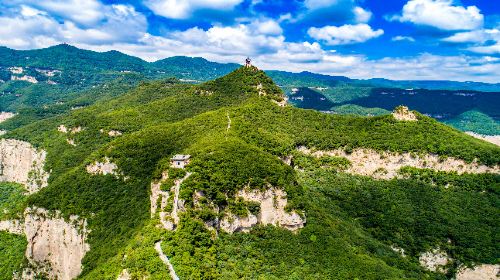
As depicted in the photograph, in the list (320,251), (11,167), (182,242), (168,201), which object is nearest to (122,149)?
(168,201)

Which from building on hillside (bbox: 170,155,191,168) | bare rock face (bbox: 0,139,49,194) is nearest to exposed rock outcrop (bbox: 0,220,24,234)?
bare rock face (bbox: 0,139,49,194)

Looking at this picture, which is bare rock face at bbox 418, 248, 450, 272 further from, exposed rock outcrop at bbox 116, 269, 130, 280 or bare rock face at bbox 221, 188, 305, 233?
exposed rock outcrop at bbox 116, 269, 130, 280

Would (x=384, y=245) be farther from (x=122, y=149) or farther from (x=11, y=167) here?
(x=11, y=167)

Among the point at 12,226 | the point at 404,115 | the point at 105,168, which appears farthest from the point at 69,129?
the point at 404,115

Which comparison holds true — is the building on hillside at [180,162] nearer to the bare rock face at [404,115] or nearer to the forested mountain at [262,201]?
the forested mountain at [262,201]

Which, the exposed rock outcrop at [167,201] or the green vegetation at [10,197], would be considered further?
the green vegetation at [10,197]

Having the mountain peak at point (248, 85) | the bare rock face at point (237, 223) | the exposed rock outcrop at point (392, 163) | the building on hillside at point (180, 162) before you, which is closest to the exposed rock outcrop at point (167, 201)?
the building on hillside at point (180, 162)
